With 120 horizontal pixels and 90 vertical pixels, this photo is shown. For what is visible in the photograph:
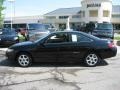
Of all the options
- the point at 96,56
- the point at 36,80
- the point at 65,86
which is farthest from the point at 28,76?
the point at 96,56

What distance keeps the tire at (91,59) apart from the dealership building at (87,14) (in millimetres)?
67538

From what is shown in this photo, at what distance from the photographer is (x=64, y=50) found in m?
12.6

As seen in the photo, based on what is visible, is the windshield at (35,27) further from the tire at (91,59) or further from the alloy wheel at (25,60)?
the tire at (91,59)

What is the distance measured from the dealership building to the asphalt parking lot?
222ft

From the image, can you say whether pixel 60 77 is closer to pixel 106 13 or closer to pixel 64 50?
pixel 64 50

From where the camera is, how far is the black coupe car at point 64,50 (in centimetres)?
1259

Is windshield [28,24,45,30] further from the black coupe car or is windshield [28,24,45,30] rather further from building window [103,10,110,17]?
building window [103,10,110,17]

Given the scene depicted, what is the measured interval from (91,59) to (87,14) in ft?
239

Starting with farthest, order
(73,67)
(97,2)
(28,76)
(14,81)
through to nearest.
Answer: (97,2), (73,67), (28,76), (14,81)

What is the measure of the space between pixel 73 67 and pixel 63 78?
96.8 inches

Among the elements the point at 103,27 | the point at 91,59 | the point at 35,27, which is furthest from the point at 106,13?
the point at 91,59

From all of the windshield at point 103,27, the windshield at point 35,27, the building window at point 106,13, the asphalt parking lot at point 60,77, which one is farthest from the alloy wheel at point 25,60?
the building window at point 106,13

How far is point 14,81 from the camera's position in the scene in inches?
379

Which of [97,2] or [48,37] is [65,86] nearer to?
[48,37]
